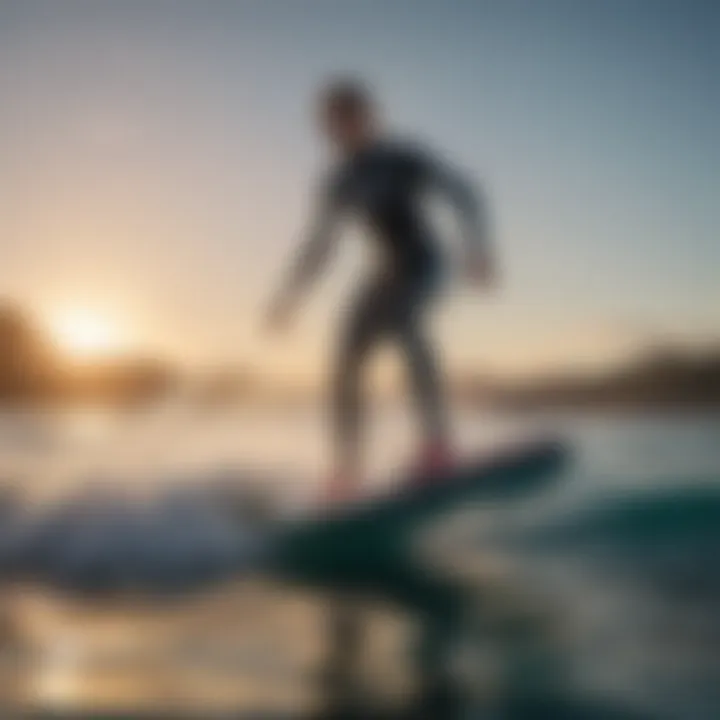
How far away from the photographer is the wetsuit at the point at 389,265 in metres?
1.29

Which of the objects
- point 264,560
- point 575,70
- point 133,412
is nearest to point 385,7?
point 575,70

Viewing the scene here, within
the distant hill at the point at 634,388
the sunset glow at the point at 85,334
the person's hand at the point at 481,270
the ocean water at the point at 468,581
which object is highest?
the person's hand at the point at 481,270

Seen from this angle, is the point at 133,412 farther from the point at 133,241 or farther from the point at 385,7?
the point at 385,7

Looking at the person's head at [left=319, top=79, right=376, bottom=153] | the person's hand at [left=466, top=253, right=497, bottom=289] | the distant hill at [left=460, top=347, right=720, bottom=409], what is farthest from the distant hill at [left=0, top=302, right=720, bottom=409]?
the person's head at [left=319, top=79, right=376, bottom=153]

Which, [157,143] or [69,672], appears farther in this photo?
[157,143]

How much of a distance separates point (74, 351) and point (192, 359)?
0.50ft

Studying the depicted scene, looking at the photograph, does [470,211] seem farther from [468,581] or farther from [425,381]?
[468,581]

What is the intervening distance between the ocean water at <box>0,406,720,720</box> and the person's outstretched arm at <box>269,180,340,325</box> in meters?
0.13

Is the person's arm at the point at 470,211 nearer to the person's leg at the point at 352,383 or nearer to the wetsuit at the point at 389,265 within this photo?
the wetsuit at the point at 389,265

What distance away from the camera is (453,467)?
1281 mm

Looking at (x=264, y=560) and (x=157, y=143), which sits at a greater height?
(x=157, y=143)

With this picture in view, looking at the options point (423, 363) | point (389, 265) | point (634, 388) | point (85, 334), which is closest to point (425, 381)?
point (423, 363)

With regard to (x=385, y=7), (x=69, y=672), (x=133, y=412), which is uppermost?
(x=385, y=7)

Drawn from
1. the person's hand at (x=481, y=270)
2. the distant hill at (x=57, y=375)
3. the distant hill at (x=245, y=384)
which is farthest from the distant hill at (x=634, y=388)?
the distant hill at (x=57, y=375)
